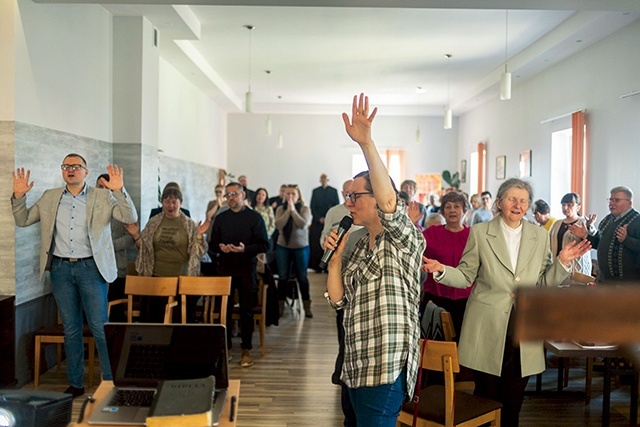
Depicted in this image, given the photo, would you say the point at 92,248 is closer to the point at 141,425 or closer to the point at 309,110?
the point at 141,425

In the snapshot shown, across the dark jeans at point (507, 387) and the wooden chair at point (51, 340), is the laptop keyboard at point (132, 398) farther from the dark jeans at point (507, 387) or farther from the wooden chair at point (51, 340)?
the wooden chair at point (51, 340)

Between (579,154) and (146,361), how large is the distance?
7.84m

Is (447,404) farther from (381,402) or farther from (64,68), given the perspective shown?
(64,68)

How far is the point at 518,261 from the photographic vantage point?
346 cm

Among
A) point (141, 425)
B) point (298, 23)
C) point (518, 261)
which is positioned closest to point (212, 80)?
point (298, 23)

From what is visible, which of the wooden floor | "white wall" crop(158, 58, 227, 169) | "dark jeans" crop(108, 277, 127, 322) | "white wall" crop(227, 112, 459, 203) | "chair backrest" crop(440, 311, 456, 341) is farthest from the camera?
"white wall" crop(227, 112, 459, 203)

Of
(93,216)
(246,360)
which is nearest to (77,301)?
(93,216)

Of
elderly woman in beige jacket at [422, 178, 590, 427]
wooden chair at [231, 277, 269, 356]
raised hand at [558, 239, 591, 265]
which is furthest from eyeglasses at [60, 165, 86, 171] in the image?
raised hand at [558, 239, 591, 265]

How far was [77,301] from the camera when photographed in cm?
488

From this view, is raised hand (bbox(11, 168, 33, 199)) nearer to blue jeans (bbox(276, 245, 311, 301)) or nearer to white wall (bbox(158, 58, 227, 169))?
blue jeans (bbox(276, 245, 311, 301))

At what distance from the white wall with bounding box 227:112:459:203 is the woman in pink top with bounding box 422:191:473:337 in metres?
12.9

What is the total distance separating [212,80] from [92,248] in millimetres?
8071

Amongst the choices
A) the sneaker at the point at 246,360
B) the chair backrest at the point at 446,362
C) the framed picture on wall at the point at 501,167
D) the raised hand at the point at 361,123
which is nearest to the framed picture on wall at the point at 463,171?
the framed picture on wall at the point at 501,167

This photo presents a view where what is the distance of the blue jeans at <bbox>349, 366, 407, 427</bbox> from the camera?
2369 mm
